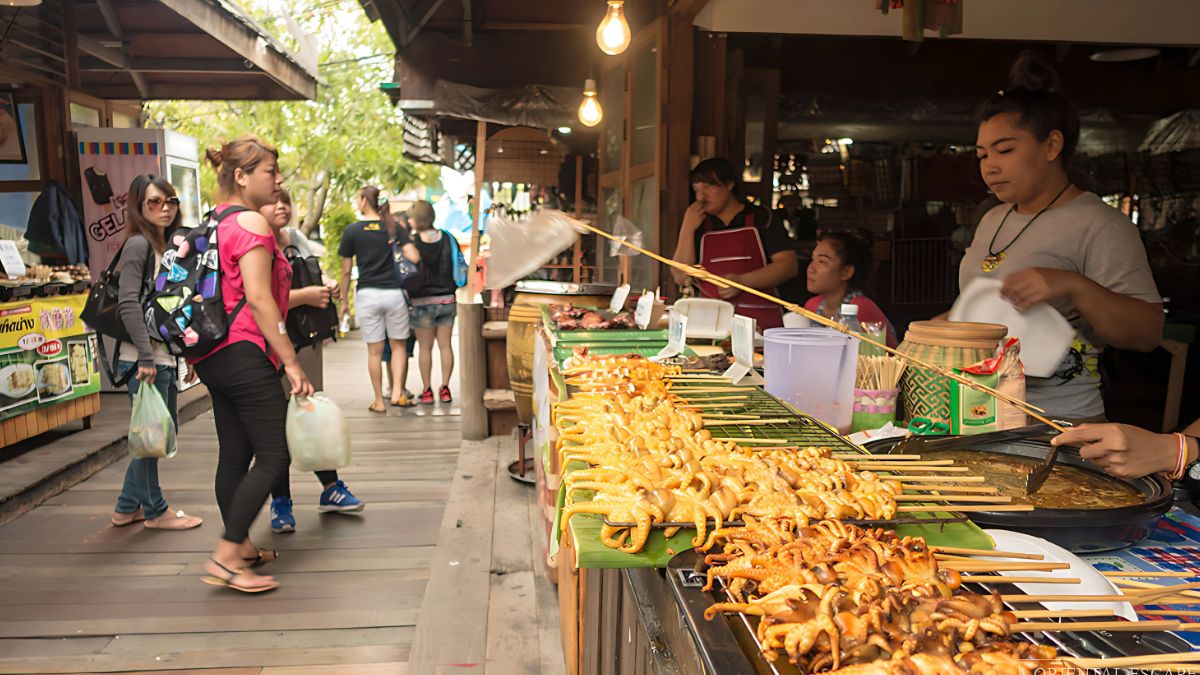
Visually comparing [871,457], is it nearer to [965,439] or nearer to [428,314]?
[965,439]

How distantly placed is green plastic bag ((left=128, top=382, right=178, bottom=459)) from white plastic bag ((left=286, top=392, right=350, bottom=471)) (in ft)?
2.61

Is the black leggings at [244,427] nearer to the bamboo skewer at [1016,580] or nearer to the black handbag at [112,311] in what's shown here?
the black handbag at [112,311]

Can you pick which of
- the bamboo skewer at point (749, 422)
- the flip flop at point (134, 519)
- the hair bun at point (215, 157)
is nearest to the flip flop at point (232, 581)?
the flip flop at point (134, 519)

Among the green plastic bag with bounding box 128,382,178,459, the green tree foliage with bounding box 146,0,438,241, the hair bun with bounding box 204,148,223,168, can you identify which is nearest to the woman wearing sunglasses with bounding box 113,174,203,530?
the green plastic bag with bounding box 128,382,178,459

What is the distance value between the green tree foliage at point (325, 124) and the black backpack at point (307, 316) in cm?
1362

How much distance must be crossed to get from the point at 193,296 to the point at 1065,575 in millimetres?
3837

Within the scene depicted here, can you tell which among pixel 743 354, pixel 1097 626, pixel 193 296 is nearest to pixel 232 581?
pixel 193 296

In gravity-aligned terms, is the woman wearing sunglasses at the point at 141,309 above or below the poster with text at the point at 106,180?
below

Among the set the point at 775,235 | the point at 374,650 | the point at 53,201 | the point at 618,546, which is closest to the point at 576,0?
the point at 775,235

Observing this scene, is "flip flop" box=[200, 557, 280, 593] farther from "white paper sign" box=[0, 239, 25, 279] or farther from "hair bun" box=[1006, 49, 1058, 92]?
"white paper sign" box=[0, 239, 25, 279]

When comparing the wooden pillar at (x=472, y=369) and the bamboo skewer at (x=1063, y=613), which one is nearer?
the bamboo skewer at (x=1063, y=613)

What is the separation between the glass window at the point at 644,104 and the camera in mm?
6496

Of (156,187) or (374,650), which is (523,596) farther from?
(156,187)

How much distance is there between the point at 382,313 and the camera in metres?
8.80
